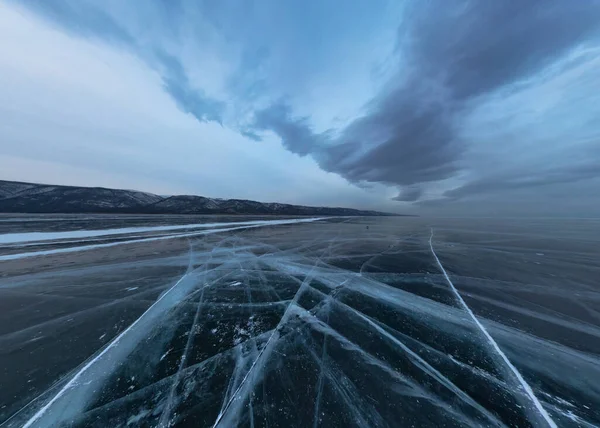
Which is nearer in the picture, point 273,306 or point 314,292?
point 273,306

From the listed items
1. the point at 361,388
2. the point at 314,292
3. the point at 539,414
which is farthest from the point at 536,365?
the point at 314,292

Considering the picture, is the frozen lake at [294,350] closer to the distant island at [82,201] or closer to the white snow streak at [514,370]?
the white snow streak at [514,370]

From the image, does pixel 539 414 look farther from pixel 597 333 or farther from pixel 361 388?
pixel 597 333

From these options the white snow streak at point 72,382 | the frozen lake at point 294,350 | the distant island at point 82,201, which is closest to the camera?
the white snow streak at point 72,382

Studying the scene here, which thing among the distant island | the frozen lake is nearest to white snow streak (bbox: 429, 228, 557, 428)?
the frozen lake

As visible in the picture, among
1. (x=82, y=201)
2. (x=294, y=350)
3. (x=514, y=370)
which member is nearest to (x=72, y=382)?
(x=294, y=350)

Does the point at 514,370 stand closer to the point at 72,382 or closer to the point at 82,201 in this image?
the point at 72,382

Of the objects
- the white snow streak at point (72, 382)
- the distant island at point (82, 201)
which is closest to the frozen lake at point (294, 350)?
the white snow streak at point (72, 382)

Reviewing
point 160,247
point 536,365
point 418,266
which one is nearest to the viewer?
point 536,365
